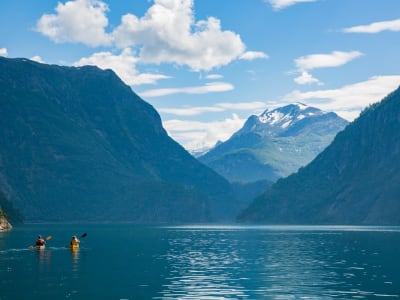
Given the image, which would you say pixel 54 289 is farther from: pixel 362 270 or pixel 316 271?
pixel 362 270

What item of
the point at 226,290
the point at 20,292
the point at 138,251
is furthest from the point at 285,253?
the point at 20,292

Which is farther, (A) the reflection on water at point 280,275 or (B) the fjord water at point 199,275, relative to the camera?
(A) the reflection on water at point 280,275

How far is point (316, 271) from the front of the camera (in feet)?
326

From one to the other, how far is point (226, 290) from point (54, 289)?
742 inches

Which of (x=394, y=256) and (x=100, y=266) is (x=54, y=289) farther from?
(x=394, y=256)

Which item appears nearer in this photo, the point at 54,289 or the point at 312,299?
the point at 312,299

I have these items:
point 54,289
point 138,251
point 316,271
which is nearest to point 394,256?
point 316,271

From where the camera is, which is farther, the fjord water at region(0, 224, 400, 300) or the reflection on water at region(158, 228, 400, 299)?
the reflection on water at region(158, 228, 400, 299)

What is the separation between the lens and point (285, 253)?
451 feet

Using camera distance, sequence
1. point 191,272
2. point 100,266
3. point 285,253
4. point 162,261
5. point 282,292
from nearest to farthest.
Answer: point 282,292 < point 191,272 < point 100,266 < point 162,261 < point 285,253

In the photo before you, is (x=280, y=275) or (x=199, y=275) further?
(x=280, y=275)

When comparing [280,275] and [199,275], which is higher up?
[199,275]

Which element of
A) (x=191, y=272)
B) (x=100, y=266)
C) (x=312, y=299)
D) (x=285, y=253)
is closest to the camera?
(x=312, y=299)

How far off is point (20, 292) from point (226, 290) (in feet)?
72.4
